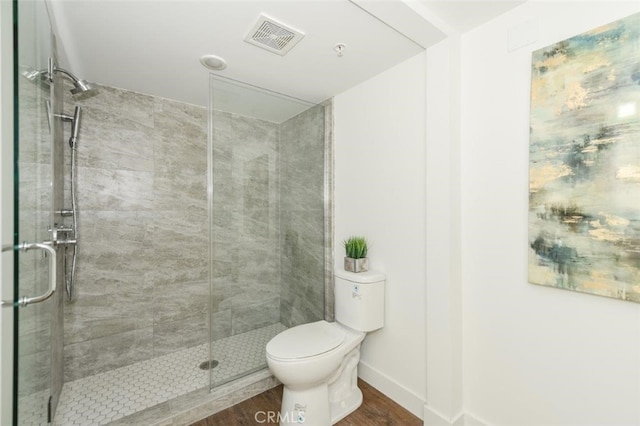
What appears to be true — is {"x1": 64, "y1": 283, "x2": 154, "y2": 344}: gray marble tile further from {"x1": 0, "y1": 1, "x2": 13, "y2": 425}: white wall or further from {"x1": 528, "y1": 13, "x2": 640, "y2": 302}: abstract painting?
{"x1": 528, "y1": 13, "x2": 640, "y2": 302}: abstract painting

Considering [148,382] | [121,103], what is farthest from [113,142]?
[148,382]

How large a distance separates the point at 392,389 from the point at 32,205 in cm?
211

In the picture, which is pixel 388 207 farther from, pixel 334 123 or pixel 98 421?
pixel 98 421

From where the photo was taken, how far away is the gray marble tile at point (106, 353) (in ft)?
6.85

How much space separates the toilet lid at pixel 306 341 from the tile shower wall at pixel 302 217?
0.38 m

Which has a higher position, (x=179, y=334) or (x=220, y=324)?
(x=220, y=324)

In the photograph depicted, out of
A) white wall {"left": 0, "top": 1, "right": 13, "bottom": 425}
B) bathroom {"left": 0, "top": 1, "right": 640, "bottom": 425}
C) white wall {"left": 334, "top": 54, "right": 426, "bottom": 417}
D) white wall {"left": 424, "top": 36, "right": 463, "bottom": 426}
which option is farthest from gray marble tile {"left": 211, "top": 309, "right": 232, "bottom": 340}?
white wall {"left": 424, "top": 36, "right": 463, "bottom": 426}

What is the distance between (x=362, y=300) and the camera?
6.14ft

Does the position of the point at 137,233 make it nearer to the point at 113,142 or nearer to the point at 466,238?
Result: the point at 113,142

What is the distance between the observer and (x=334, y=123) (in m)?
2.38

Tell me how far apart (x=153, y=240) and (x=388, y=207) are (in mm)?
1923

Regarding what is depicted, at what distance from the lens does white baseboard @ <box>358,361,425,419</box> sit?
Result: 1.74 meters

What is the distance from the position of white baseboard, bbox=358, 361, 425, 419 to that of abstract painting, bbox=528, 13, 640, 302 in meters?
1.02

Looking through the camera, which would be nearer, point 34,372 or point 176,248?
point 34,372
